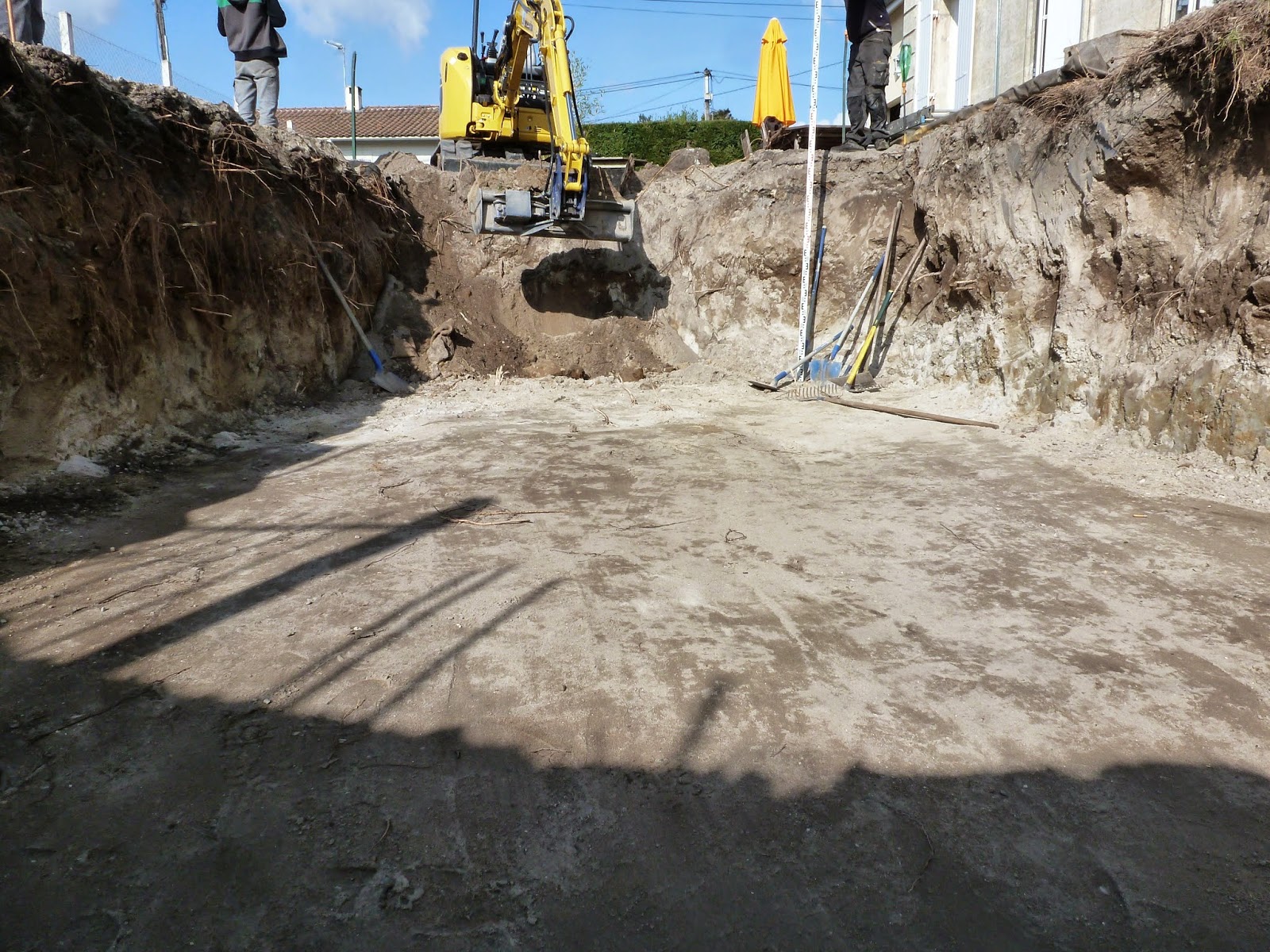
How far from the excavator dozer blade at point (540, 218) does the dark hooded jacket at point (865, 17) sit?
325cm

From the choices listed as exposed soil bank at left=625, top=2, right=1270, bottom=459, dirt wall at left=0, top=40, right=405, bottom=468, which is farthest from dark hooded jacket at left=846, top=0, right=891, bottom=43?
dirt wall at left=0, top=40, right=405, bottom=468

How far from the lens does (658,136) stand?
24.5m

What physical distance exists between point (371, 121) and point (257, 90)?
90.9 ft

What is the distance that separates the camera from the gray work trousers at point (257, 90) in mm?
8586

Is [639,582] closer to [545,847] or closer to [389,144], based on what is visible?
[545,847]

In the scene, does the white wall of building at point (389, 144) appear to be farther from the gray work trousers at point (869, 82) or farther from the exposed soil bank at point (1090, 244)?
the exposed soil bank at point (1090, 244)

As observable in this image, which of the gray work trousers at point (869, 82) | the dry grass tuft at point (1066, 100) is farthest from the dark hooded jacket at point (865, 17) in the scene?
the dry grass tuft at point (1066, 100)

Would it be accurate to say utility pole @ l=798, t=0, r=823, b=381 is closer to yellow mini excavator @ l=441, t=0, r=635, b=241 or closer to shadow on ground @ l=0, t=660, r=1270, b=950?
yellow mini excavator @ l=441, t=0, r=635, b=241

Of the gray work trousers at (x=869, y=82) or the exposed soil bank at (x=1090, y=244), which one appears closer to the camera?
the exposed soil bank at (x=1090, y=244)

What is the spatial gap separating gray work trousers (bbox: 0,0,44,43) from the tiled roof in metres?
24.5

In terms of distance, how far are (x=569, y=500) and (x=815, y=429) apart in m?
3.01

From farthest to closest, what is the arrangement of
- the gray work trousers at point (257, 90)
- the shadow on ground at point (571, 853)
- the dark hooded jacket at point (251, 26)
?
the gray work trousers at point (257, 90) → the dark hooded jacket at point (251, 26) → the shadow on ground at point (571, 853)

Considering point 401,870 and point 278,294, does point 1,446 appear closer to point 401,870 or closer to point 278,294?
point 278,294

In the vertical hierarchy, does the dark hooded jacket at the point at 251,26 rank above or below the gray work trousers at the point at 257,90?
above
